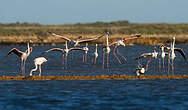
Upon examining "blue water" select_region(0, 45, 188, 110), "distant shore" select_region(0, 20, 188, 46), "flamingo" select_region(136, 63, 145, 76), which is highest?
"distant shore" select_region(0, 20, 188, 46)

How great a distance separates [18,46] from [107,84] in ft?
107

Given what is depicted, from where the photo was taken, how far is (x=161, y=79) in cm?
1931

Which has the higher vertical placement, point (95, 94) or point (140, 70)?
point (140, 70)

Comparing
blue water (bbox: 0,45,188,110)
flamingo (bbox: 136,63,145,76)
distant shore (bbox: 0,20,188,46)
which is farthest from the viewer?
distant shore (bbox: 0,20,188,46)

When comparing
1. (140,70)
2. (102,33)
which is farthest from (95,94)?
(102,33)

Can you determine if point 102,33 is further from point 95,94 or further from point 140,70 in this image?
point 95,94

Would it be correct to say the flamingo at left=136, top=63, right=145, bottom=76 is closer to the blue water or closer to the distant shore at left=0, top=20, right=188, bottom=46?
the blue water

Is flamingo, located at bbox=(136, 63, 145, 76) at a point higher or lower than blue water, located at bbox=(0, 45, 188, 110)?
higher

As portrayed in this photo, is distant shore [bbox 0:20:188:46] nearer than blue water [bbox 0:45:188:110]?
No

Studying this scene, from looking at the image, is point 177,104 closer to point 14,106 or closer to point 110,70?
point 14,106

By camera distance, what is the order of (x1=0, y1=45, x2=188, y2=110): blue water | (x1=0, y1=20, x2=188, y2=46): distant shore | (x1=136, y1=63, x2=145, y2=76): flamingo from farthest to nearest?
(x1=0, y1=20, x2=188, y2=46): distant shore
(x1=136, y1=63, x2=145, y2=76): flamingo
(x1=0, y1=45, x2=188, y2=110): blue water

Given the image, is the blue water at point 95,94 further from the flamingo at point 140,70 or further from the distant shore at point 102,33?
the distant shore at point 102,33

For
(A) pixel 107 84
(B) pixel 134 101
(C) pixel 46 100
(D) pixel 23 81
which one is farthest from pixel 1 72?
(B) pixel 134 101


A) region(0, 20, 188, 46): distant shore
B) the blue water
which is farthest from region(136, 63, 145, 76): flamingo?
region(0, 20, 188, 46): distant shore
